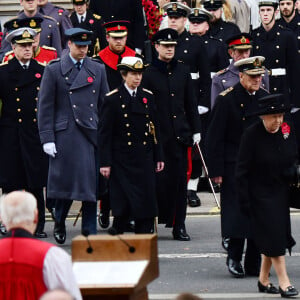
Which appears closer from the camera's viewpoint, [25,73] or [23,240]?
[23,240]

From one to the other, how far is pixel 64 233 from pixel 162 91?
1711 millimetres

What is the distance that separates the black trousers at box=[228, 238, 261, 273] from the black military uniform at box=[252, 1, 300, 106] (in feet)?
18.4

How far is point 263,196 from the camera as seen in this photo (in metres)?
11.5

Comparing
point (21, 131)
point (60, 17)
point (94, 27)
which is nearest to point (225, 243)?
point (21, 131)

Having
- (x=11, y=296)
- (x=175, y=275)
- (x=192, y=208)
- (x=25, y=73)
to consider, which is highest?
(x=11, y=296)

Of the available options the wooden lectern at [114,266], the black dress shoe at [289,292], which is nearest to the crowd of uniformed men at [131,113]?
the black dress shoe at [289,292]

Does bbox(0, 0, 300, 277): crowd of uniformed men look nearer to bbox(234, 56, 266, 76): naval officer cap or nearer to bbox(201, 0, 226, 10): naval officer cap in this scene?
bbox(234, 56, 266, 76): naval officer cap

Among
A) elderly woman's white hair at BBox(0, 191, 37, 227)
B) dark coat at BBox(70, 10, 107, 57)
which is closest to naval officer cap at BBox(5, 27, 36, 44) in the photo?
dark coat at BBox(70, 10, 107, 57)

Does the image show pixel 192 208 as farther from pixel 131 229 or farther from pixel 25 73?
pixel 25 73

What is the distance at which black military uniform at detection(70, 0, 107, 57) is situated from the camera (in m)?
18.5

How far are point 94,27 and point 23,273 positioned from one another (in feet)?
36.6

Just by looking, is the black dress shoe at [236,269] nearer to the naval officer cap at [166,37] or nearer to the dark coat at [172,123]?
the dark coat at [172,123]

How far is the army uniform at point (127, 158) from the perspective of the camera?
13328 mm

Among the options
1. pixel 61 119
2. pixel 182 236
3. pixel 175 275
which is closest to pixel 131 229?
pixel 182 236
